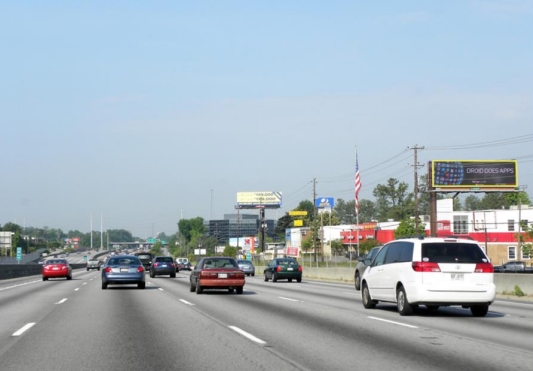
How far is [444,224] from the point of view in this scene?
11500cm

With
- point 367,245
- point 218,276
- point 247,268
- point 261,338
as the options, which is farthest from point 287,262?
point 367,245

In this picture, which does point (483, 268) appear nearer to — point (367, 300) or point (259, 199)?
point (367, 300)

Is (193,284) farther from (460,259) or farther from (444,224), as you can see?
(444,224)

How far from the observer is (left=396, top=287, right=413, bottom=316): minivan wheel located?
1886 cm

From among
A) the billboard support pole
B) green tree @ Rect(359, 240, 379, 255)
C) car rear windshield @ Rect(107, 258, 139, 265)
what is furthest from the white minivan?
green tree @ Rect(359, 240, 379, 255)

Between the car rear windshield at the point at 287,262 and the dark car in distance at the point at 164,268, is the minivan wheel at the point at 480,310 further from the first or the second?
the dark car in distance at the point at 164,268

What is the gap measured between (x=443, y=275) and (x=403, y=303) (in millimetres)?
1322

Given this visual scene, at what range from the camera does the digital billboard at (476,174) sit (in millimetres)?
92375

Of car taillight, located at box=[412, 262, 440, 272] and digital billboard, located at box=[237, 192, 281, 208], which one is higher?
digital billboard, located at box=[237, 192, 281, 208]

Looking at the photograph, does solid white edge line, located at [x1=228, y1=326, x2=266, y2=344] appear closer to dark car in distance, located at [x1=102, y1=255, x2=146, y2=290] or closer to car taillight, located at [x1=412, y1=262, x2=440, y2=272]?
car taillight, located at [x1=412, y1=262, x2=440, y2=272]

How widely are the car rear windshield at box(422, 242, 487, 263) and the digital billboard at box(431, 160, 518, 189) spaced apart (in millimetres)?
74902

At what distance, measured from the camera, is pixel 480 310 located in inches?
758

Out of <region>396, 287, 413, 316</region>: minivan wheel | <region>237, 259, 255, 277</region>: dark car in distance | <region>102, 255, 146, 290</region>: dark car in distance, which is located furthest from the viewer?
<region>237, 259, 255, 277</region>: dark car in distance

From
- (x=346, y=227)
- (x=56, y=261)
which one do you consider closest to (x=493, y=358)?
(x=56, y=261)
